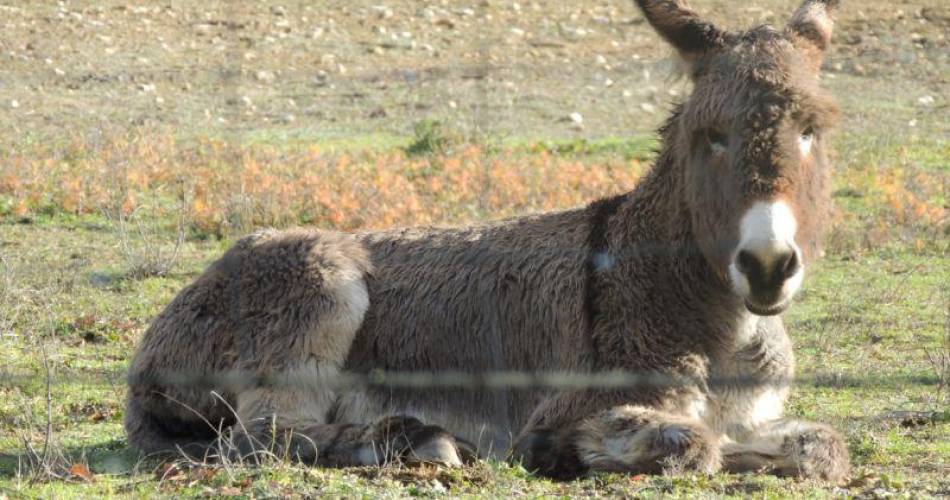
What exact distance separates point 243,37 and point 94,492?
52.8ft

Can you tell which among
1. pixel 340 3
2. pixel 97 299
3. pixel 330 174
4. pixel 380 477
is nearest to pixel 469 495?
pixel 380 477

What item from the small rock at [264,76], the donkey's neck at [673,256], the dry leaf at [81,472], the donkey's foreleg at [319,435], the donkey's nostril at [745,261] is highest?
the donkey's nostril at [745,261]

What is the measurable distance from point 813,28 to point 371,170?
8.22 m

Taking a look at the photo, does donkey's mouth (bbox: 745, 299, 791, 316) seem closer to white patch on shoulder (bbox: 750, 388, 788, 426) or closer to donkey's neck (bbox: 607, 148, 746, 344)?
donkey's neck (bbox: 607, 148, 746, 344)

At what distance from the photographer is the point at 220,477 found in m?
5.15

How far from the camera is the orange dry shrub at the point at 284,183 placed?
1177cm

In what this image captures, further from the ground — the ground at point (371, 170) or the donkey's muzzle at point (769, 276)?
the donkey's muzzle at point (769, 276)

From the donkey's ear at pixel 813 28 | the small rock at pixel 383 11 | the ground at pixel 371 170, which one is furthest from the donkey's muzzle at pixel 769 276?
the small rock at pixel 383 11

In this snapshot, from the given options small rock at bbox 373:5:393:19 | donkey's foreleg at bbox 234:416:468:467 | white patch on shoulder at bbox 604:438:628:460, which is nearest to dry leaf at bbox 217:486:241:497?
donkey's foreleg at bbox 234:416:468:467

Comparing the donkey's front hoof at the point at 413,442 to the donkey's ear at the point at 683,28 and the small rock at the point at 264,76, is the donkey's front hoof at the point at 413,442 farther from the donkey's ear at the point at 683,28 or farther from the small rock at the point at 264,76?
the small rock at the point at 264,76

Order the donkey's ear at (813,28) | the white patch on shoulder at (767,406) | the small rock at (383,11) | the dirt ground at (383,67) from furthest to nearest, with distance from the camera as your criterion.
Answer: the small rock at (383,11) → the dirt ground at (383,67) → the white patch on shoulder at (767,406) → the donkey's ear at (813,28)

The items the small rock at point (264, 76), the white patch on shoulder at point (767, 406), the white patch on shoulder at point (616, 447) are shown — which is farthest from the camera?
the small rock at point (264, 76)

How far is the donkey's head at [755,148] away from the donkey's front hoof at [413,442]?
4.19 feet

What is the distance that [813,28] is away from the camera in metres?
5.90
